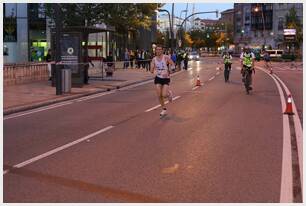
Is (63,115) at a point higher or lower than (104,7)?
lower

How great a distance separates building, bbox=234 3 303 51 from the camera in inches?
5335

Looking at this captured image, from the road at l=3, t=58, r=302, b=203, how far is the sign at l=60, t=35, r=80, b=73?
893 centimetres

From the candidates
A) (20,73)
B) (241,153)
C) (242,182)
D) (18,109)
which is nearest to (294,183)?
(242,182)

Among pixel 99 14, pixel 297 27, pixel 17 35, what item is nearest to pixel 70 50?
pixel 99 14

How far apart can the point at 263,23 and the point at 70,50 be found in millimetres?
120009

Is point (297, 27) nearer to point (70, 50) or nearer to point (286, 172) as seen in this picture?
point (70, 50)

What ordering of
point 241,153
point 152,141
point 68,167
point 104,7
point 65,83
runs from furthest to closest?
point 104,7
point 65,83
point 152,141
point 241,153
point 68,167

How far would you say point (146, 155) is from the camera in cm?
882

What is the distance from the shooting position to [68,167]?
315 inches

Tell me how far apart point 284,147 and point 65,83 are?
41.5 feet

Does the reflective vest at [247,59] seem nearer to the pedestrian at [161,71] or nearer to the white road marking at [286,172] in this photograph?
the pedestrian at [161,71]

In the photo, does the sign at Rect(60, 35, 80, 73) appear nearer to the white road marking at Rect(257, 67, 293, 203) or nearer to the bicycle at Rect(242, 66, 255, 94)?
the bicycle at Rect(242, 66, 255, 94)

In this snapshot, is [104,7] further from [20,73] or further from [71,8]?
[20,73]

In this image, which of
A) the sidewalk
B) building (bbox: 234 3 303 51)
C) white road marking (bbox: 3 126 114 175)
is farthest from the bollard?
building (bbox: 234 3 303 51)
